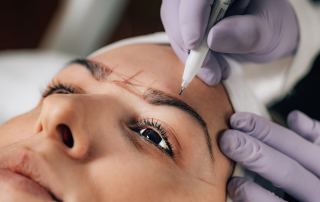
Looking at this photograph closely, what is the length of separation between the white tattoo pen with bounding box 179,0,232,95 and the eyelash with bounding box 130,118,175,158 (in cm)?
8

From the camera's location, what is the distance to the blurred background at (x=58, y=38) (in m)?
1.62

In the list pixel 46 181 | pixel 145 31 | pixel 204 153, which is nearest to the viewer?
pixel 46 181

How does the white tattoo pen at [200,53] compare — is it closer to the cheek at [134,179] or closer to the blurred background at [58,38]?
the cheek at [134,179]

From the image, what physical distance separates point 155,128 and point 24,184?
0.86 ft

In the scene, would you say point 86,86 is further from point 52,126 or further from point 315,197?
point 315,197

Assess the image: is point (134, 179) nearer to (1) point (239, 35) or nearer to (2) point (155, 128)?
(2) point (155, 128)


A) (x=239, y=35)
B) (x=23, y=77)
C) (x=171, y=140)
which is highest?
(x=239, y=35)

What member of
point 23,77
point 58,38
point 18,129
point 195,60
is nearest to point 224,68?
point 195,60

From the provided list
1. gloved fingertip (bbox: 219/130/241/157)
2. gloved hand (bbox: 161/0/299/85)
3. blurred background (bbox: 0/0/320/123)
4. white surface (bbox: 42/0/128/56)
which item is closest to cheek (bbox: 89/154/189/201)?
gloved fingertip (bbox: 219/130/241/157)

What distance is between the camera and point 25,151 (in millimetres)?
893

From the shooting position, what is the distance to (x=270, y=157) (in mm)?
1048

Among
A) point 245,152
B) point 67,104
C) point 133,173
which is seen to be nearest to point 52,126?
point 67,104

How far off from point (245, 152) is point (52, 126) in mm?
375

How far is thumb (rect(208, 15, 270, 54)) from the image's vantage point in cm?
102
